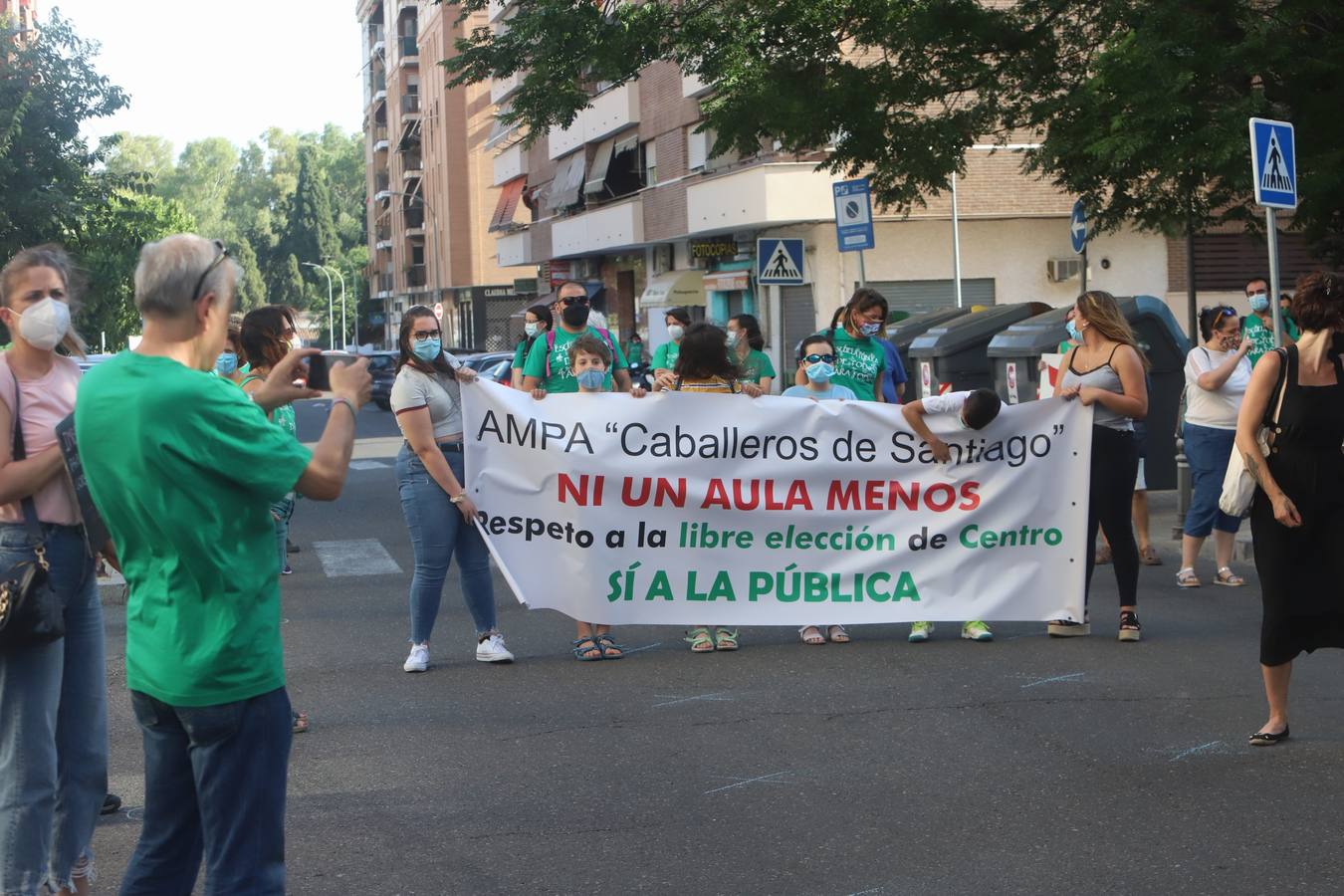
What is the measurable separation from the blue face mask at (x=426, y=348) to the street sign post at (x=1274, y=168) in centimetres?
674

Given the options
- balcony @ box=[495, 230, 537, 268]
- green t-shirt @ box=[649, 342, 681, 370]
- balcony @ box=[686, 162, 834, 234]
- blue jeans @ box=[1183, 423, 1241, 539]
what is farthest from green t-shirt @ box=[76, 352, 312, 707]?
balcony @ box=[495, 230, 537, 268]

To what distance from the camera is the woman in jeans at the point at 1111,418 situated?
9031mm

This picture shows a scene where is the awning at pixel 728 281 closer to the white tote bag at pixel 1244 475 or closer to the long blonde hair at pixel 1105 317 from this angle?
the long blonde hair at pixel 1105 317

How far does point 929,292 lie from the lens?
112 ft

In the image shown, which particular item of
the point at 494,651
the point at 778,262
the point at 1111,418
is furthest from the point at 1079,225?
the point at 494,651

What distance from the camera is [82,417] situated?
354 cm

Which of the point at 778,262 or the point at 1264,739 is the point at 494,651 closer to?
the point at 1264,739

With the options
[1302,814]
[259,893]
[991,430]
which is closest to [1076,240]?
[991,430]

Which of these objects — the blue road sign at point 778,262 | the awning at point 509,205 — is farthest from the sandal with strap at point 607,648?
the awning at point 509,205

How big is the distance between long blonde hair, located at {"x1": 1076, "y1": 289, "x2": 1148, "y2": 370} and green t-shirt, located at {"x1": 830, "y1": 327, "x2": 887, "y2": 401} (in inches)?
53.8

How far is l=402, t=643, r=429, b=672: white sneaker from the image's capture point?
8688 mm

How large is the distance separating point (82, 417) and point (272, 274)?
139 m

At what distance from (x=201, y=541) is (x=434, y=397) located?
16.5 feet

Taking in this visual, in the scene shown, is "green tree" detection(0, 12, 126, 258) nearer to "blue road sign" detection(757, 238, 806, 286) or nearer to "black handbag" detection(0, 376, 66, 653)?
"blue road sign" detection(757, 238, 806, 286)
